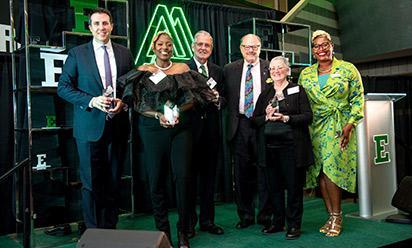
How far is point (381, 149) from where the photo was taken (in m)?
3.91

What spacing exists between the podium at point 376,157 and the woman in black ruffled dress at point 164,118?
175cm

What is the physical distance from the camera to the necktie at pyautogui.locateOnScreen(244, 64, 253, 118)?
3.35m

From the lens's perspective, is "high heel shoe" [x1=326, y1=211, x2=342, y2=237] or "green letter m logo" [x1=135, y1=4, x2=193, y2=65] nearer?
"high heel shoe" [x1=326, y1=211, x2=342, y2=237]

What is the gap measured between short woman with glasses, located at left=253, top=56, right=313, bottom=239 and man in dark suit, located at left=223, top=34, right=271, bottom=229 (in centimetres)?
23

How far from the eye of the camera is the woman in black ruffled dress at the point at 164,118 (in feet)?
8.79

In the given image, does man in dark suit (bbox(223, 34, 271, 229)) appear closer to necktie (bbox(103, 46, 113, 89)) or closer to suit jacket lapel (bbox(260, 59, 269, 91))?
suit jacket lapel (bbox(260, 59, 269, 91))

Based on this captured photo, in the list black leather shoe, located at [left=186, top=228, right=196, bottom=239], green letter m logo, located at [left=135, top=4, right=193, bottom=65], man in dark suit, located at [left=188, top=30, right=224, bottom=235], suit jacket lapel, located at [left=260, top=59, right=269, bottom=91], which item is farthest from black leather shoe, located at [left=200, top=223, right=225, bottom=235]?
green letter m logo, located at [left=135, top=4, right=193, bottom=65]

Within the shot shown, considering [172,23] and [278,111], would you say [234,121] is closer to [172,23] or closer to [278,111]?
[278,111]

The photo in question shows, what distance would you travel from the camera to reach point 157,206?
2.77m

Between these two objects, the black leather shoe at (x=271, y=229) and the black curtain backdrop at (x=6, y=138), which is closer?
the black leather shoe at (x=271, y=229)

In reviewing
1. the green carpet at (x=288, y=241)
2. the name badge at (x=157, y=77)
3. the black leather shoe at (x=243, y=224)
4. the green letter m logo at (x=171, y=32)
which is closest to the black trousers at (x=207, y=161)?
the green carpet at (x=288, y=241)

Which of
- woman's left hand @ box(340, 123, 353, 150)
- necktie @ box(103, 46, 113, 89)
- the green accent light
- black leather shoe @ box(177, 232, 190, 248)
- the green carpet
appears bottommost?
the green carpet

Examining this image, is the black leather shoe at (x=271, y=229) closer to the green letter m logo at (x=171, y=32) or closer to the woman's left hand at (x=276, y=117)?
the woman's left hand at (x=276, y=117)

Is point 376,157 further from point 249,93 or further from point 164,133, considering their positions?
point 164,133
